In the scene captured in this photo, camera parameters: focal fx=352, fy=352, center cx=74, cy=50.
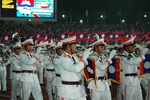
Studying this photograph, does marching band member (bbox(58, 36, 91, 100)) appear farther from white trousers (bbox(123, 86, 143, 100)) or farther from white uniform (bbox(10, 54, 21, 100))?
white uniform (bbox(10, 54, 21, 100))

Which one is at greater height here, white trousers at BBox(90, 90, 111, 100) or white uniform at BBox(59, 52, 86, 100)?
white uniform at BBox(59, 52, 86, 100)

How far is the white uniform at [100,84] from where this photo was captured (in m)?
7.66

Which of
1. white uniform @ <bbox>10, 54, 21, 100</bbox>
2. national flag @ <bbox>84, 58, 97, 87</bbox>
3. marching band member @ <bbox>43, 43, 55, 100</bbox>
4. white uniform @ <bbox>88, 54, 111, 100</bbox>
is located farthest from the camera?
marching band member @ <bbox>43, 43, 55, 100</bbox>

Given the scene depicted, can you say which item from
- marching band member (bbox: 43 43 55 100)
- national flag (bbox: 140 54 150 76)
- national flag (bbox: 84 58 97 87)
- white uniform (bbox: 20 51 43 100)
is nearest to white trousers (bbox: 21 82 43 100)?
white uniform (bbox: 20 51 43 100)

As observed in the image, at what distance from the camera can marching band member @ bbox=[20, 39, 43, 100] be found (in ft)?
28.5

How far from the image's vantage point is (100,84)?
7.73 m

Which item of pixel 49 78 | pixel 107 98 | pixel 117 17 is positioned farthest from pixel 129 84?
pixel 117 17

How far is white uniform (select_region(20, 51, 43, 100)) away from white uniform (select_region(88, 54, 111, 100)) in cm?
154

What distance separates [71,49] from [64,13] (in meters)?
46.1

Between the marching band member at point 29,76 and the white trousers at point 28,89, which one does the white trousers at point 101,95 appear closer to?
the marching band member at point 29,76

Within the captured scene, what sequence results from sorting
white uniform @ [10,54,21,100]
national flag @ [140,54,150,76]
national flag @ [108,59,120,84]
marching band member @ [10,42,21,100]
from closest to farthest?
national flag @ [108,59,120,84], national flag @ [140,54,150,76], white uniform @ [10,54,21,100], marching band member @ [10,42,21,100]

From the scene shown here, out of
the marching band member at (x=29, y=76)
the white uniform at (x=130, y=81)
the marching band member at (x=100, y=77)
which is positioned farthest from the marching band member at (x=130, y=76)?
the marching band member at (x=29, y=76)

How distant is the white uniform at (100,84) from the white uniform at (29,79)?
1.54 meters

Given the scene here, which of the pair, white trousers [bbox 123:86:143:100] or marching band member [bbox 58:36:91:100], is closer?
marching band member [bbox 58:36:91:100]
